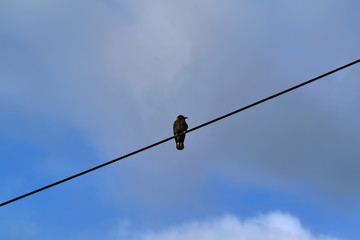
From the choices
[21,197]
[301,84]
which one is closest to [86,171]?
[21,197]

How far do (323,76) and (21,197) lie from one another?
15.0 ft

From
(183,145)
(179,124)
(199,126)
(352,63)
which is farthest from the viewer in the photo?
(179,124)

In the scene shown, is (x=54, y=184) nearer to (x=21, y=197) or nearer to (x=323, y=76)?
(x=21, y=197)

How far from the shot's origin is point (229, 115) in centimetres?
696

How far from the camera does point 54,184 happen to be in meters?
6.55

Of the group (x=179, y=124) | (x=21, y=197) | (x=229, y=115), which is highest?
(x=179, y=124)

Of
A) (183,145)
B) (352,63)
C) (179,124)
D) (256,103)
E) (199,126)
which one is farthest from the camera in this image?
(179,124)

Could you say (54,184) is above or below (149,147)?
below

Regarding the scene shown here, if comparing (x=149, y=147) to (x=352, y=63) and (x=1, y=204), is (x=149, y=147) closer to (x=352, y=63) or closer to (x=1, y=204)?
(x=1, y=204)

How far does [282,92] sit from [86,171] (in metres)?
3.07

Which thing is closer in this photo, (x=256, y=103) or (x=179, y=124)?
(x=256, y=103)

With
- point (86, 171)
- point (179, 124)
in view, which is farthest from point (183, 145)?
point (86, 171)

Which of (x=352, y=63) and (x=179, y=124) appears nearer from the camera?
(x=352, y=63)

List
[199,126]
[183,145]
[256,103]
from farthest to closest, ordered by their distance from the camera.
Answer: [183,145] → [199,126] → [256,103]
